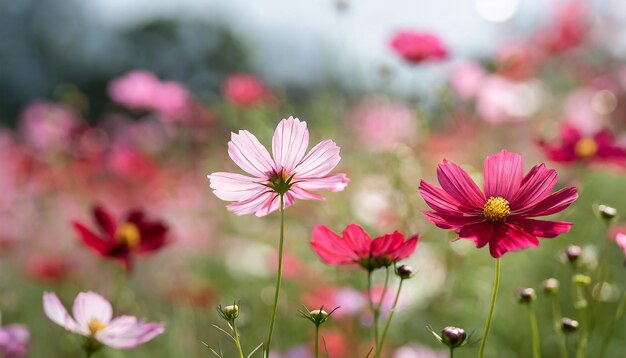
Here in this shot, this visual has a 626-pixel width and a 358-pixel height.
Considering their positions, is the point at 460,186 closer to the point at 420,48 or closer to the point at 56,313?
the point at 56,313

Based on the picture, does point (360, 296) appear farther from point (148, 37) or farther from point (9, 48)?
point (9, 48)

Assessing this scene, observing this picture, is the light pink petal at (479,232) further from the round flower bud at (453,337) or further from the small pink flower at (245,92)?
the small pink flower at (245,92)

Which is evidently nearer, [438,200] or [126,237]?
[438,200]


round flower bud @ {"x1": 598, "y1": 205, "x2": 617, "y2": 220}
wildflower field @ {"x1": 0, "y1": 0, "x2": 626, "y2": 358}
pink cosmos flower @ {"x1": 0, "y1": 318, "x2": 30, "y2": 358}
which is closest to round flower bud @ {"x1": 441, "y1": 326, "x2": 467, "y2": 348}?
wildflower field @ {"x1": 0, "y1": 0, "x2": 626, "y2": 358}

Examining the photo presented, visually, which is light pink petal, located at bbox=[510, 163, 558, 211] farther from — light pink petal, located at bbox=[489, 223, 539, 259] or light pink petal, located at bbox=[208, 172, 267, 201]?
light pink petal, located at bbox=[208, 172, 267, 201]

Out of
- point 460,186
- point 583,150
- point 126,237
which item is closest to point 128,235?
point 126,237

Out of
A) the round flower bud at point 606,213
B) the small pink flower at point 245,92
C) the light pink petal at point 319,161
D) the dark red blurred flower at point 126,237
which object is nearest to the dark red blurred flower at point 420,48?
the small pink flower at point 245,92

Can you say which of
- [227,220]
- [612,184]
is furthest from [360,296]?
[227,220]
